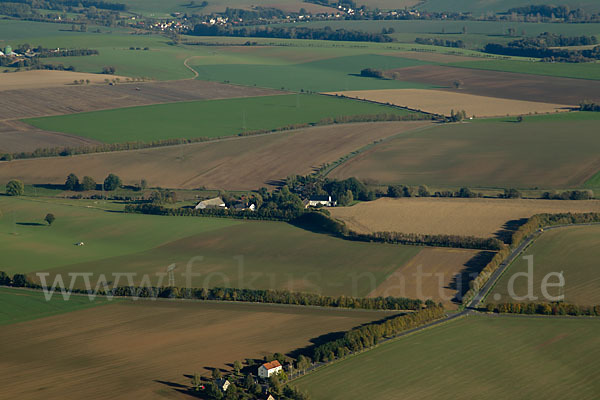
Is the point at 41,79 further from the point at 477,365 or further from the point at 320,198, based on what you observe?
the point at 477,365

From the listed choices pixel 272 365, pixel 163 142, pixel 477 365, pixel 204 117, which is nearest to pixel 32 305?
pixel 272 365

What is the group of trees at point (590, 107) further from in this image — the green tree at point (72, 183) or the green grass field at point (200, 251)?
the green tree at point (72, 183)

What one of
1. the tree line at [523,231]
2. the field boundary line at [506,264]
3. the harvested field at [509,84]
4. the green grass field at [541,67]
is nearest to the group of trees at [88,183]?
the tree line at [523,231]

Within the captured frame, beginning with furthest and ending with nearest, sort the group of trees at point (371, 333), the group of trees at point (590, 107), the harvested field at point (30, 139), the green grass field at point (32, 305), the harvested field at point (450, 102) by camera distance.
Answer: the harvested field at point (450, 102)
the group of trees at point (590, 107)
the harvested field at point (30, 139)
the green grass field at point (32, 305)
the group of trees at point (371, 333)

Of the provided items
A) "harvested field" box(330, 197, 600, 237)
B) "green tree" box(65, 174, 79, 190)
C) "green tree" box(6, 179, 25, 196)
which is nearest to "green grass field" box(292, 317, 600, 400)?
"harvested field" box(330, 197, 600, 237)

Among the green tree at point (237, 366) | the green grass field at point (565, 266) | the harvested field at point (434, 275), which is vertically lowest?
the green tree at point (237, 366)

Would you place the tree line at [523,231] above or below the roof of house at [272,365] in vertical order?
above

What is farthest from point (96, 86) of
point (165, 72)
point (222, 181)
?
point (222, 181)

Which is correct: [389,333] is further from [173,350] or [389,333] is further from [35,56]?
[35,56]
